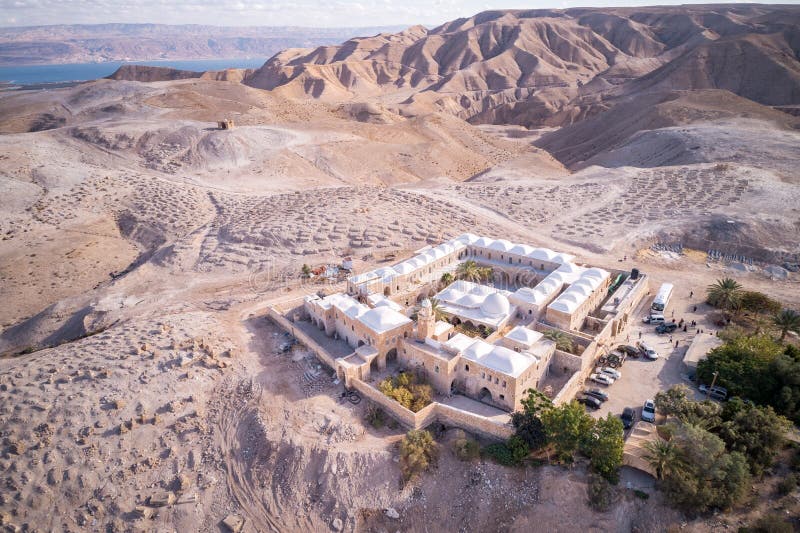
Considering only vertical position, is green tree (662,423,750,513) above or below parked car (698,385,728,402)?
above

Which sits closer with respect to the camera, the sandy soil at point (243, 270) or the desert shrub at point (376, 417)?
the sandy soil at point (243, 270)

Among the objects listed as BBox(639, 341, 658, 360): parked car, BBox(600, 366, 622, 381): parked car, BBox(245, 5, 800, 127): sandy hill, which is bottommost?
BBox(600, 366, 622, 381): parked car

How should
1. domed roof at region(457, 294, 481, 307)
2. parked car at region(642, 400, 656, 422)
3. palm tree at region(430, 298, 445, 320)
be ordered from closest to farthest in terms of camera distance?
1. parked car at region(642, 400, 656, 422)
2. palm tree at region(430, 298, 445, 320)
3. domed roof at region(457, 294, 481, 307)

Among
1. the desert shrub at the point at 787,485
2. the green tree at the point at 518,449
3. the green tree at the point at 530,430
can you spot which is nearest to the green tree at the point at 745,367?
the desert shrub at the point at 787,485

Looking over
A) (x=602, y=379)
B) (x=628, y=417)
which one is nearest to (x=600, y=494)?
(x=628, y=417)

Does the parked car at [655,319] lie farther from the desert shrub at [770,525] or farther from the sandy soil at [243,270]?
the desert shrub at [770,525]

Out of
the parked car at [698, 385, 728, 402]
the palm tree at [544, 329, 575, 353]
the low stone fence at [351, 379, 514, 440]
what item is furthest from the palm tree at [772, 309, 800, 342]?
the low stone fence at [351, 379, 514, 440]

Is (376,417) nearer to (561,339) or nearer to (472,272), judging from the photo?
(561,339)

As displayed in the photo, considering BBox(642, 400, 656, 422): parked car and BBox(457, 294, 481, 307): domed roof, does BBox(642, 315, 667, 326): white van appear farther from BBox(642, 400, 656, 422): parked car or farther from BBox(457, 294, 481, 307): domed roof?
BBox(457, 294, 481, 307): domed roof
